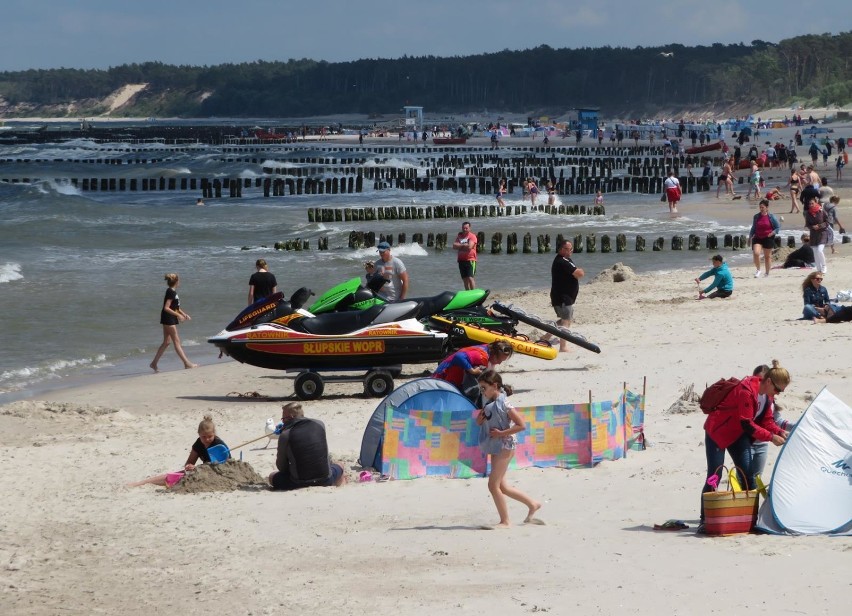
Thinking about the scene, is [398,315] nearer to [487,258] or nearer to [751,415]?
[751,415]

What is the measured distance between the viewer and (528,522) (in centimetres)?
888

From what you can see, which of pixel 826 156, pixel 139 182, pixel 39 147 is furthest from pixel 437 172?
pixel 39 147

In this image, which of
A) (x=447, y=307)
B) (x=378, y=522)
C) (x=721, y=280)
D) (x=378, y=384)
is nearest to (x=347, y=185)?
(x=721, y=280)

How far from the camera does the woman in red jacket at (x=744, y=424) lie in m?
8.27

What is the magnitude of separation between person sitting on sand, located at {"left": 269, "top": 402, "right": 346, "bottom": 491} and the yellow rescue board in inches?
151

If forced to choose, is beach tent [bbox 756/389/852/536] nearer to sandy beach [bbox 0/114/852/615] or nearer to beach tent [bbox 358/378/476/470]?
sandy beach [bbox 0/114/852/615]

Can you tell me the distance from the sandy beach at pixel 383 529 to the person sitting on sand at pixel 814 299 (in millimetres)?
1522

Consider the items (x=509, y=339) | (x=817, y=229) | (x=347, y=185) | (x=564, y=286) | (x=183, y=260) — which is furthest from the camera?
(x=347, y=185)

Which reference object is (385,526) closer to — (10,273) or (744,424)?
(744,424)

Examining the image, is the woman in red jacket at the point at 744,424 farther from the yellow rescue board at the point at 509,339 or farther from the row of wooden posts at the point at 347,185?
the row of wooden posts at the point at 347,185

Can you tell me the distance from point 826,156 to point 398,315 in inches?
1830

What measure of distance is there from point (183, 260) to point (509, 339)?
61.0ft

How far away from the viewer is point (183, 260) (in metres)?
31.2

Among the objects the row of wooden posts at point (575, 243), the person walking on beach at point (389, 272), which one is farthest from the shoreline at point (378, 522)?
the row of wooden posts at point (575, 243)
